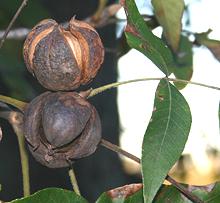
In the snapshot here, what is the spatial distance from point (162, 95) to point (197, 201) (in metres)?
0.25

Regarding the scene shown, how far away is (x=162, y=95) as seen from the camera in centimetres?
137

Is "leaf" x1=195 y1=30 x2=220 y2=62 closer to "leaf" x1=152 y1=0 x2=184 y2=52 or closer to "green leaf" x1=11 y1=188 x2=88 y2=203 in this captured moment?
"leaf" x1=152 y1=0 x2=184 y2=52

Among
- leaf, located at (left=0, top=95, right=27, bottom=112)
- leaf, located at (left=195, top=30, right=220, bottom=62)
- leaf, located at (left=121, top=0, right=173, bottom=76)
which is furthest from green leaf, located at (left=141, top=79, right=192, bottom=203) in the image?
leaf, located at (left=195, top=30, right=220, bottom=62)

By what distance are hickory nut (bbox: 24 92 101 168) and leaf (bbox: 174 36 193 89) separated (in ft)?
1.54

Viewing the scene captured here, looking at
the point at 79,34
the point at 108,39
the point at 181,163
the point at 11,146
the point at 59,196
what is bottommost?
the point at 181,163

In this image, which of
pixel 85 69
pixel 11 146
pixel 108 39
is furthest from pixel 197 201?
pixel 108 39

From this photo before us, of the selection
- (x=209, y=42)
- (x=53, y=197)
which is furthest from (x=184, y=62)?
(x=53, y=197)

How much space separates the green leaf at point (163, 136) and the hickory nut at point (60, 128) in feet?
0.45

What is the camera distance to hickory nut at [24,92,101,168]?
1.30m

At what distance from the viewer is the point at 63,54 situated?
134cm

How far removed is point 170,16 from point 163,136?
548mm

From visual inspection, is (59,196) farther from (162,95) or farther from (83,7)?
(83,7)

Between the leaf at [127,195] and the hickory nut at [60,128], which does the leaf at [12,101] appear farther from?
the leaf at [127,195]

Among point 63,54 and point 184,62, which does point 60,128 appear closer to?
point 63,54
